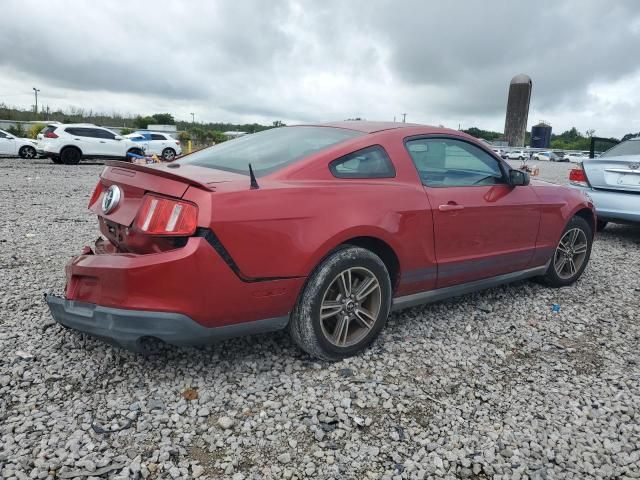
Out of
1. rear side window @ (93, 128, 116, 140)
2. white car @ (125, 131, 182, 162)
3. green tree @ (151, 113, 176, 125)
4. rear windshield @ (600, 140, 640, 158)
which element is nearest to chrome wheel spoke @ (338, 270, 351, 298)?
rear windshield @ (600, 140, 640, 158)

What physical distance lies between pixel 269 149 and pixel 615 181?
17.4 ft

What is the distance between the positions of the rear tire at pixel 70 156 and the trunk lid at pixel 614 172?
1630cm

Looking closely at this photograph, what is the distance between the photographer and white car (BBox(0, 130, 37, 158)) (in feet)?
60.3

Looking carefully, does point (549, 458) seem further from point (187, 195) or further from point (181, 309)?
point (187, 195)

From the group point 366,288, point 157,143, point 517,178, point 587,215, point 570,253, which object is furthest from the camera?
point 157,143

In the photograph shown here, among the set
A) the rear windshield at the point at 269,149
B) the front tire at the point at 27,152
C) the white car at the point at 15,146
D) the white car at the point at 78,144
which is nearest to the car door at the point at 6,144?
the white car at the point at 15,146

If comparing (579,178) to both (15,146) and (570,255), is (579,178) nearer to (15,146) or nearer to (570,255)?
(570,255)

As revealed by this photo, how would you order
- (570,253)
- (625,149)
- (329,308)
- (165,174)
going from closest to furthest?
(165,174), (329,308), (570,253), (625,149)

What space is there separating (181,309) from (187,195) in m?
0.55

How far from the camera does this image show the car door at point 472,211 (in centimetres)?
338

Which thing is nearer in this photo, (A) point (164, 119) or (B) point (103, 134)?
(B) point (103, 134)

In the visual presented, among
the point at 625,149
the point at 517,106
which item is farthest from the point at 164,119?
the point at 625,149

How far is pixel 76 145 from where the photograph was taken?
17422mm

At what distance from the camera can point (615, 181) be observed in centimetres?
649
